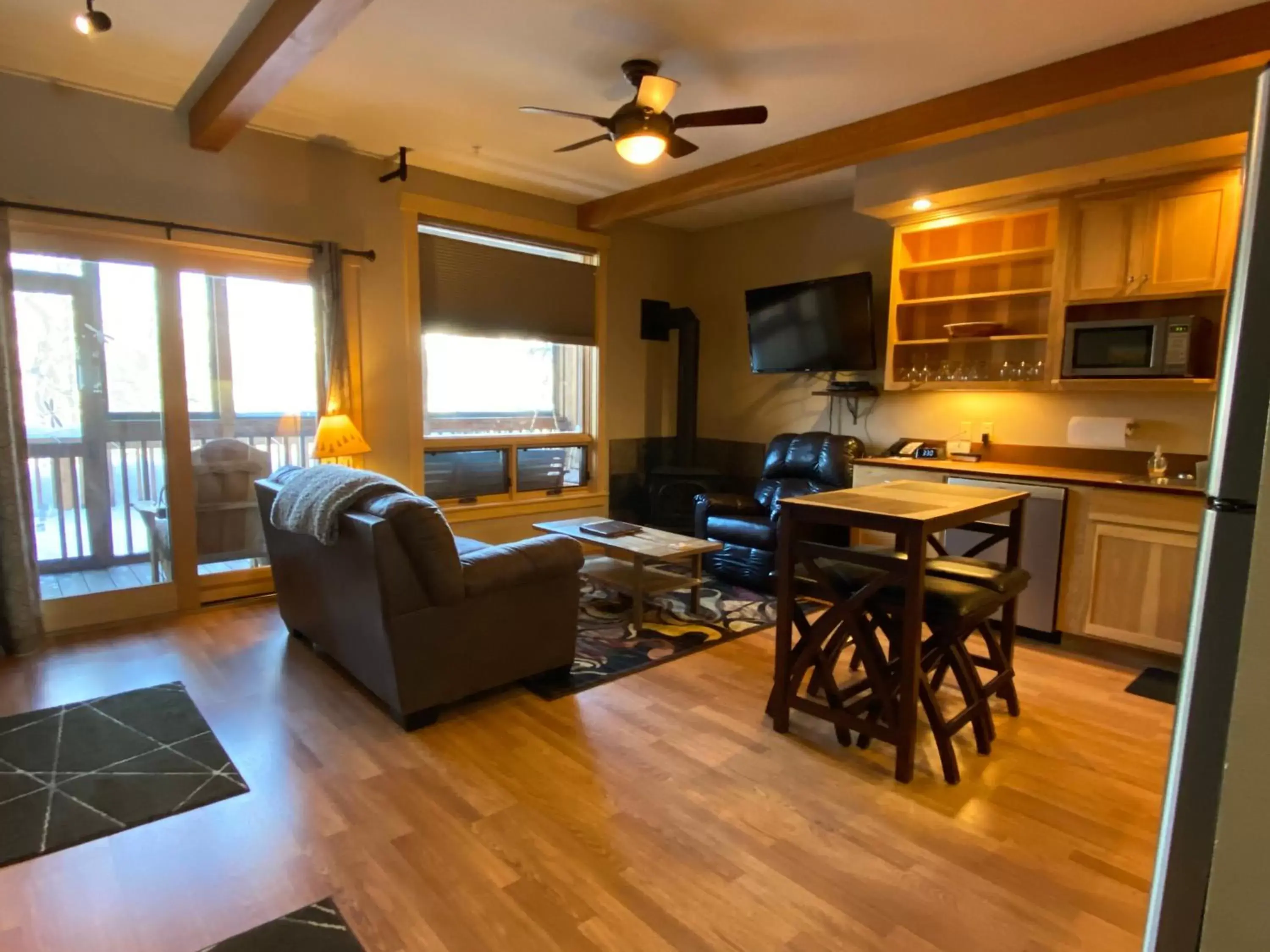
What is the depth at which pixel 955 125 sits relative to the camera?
11.1 ft

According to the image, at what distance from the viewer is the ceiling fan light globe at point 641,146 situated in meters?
3.07

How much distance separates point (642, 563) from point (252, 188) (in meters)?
3.04

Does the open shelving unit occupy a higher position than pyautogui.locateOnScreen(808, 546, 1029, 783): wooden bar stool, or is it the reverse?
the open shelving unit

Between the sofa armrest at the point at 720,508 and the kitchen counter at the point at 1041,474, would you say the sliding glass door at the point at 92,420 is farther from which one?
the kitchen counter at the point at 1041,474

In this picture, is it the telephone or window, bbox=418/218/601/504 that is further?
window, bbox=418/218/601/504

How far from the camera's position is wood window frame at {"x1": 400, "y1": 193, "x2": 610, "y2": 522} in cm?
466

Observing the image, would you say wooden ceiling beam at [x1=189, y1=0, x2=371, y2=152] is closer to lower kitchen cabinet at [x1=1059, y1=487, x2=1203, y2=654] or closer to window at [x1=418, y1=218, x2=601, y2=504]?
window at [x1=418, y1=218, x2=601, y2=504]

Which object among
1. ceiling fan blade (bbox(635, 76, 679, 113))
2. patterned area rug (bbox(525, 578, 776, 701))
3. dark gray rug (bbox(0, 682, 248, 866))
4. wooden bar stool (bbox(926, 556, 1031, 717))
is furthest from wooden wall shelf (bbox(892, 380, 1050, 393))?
dark gray rug (bbox(0, 682, 248, 866))

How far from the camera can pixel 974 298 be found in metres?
4.17

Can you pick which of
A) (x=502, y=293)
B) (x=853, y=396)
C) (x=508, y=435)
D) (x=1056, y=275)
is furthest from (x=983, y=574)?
(x=502, y=293)

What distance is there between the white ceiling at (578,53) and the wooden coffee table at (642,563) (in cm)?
225

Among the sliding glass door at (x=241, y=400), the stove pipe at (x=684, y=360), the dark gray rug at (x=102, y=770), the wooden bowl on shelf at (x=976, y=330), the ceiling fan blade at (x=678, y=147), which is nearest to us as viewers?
the dark gray rug at (x=102, y=770)

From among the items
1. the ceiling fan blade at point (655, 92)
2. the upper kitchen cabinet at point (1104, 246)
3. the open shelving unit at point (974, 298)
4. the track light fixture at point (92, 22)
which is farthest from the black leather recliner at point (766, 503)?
the track light fixture at point (92, 22)

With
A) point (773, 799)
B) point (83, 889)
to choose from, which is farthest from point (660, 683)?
point (83, 889)
